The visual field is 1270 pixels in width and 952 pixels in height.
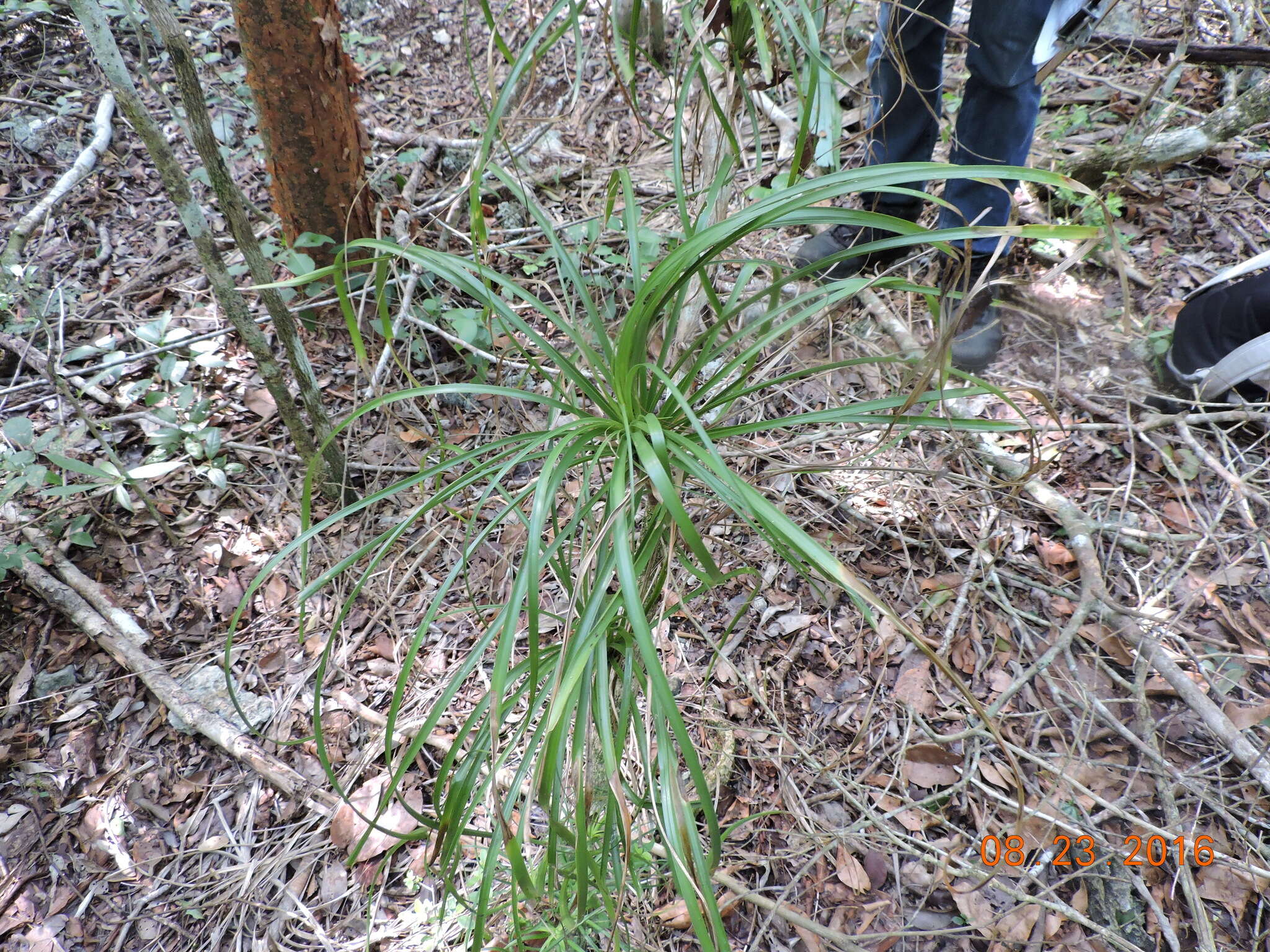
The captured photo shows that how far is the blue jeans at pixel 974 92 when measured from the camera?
1.67 m

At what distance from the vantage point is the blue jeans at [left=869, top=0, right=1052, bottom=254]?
1.67 m

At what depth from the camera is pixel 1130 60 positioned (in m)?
2.91

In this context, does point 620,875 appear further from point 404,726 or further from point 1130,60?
point 1130,60

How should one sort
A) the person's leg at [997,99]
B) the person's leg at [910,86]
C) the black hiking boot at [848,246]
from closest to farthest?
the person's leg at [997,99] → the person's leg at [910,86] → the black hiking boot at [848,246]

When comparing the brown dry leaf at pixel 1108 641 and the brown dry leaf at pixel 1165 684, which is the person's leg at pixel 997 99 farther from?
the brown dry leaf at pixel 1165 684

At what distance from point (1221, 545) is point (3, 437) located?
10.1 feet

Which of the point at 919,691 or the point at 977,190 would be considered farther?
the point at 977,190

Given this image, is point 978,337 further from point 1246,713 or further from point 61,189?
point 61,189

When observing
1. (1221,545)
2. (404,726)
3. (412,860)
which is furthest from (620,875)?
(1221,545)

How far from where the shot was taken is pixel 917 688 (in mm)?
1587

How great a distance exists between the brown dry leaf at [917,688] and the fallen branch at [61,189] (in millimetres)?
2587

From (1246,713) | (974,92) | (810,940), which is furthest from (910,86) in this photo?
(810,940)

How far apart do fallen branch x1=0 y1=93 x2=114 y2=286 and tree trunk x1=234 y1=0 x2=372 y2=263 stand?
47cm
